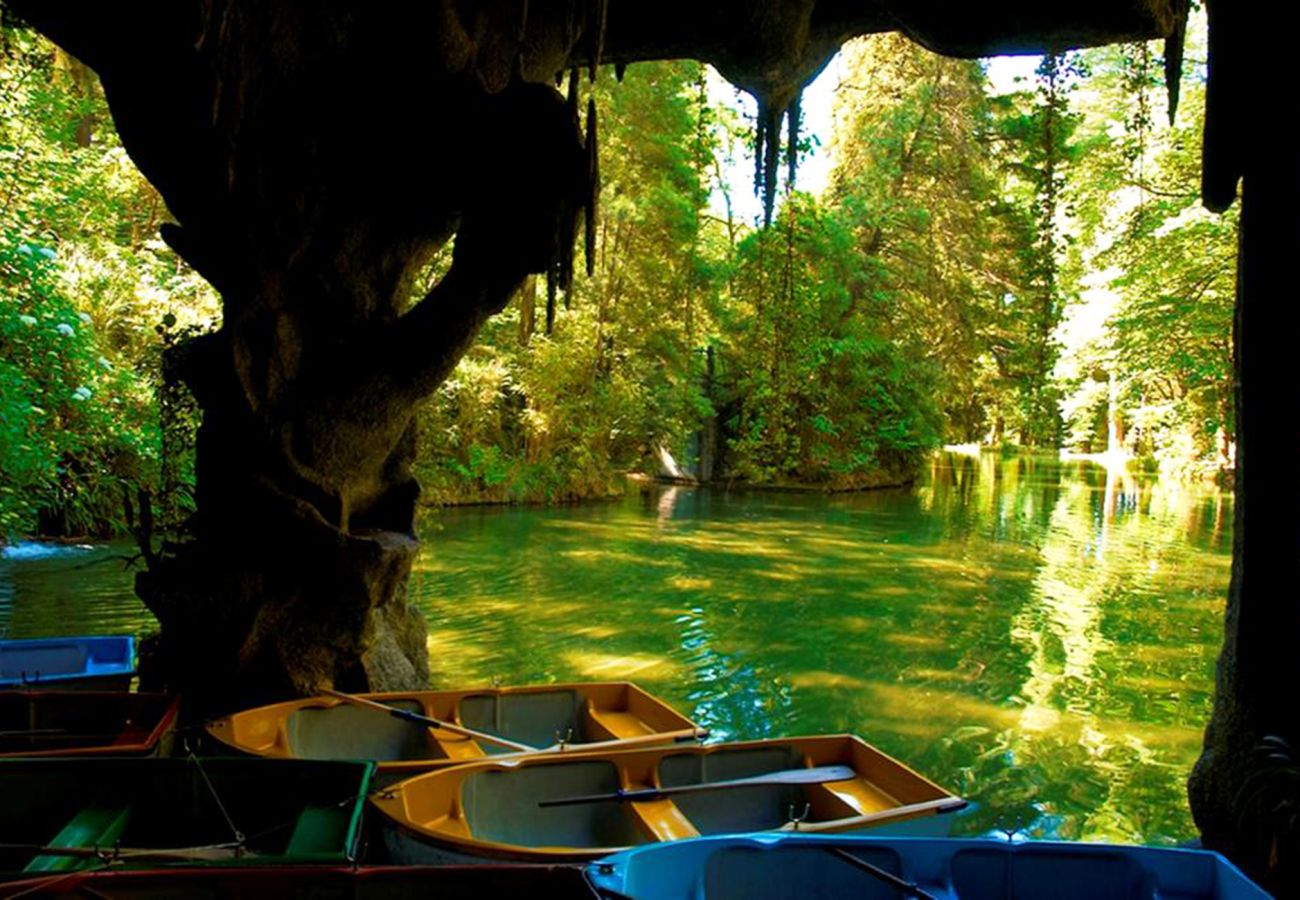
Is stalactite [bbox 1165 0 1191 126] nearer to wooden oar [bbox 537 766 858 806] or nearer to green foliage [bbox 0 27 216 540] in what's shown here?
wooden oar [bbox 537 766 858 806]

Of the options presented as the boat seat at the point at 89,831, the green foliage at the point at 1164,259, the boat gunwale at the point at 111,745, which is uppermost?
the green foliage at the point at 1164,259

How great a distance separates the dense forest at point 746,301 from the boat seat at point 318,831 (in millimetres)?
4396

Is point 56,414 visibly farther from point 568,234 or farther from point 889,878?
point 889,878

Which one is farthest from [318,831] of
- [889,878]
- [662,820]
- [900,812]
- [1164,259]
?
[1164,259]

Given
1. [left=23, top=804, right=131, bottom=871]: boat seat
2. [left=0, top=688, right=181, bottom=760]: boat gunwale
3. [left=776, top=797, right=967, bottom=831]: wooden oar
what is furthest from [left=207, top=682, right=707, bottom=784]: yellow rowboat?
[left=776, top=797, right=967, bottom=831]: wooden oar

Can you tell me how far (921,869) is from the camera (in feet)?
13.3

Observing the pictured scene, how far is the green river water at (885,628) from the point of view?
7.89 metres

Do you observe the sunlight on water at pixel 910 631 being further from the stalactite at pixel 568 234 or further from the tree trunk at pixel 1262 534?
the stalactite at pixel 568 234

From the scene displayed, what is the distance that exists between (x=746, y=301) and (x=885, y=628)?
55.2 ft

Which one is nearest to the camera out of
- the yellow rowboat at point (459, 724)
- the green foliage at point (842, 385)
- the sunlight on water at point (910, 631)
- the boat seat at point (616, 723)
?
the yellow rowboat at point (459, 724)

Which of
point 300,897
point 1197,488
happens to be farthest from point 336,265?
point 1197,488

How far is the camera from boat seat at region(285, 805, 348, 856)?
4.35 metres

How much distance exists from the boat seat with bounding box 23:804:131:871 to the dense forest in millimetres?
3845

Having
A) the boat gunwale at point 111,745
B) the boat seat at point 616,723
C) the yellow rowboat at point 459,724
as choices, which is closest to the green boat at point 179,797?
the boat gunwale at point 111,745
